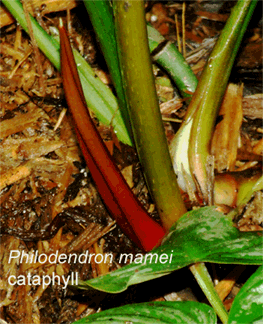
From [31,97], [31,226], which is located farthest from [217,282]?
[31,97]

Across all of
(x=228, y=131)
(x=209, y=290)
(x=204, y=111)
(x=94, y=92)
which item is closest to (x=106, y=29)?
(x=94, y=92)

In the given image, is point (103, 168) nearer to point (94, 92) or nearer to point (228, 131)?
point (94, 92)

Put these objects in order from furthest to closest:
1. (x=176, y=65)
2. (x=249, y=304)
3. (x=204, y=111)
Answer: (x=176, y=65), (x=204, y=111), (x=249, y=304)

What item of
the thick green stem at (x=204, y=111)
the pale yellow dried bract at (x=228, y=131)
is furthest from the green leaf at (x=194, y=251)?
the pale yellow dried bract at (x=228, y=131)

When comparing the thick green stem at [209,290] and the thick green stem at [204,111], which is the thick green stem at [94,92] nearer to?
the thick green stem at [204,111]

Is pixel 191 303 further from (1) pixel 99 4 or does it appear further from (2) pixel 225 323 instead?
(1) pixel 99 4

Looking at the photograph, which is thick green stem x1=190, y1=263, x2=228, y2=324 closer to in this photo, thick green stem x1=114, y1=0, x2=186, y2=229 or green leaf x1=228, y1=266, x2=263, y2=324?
green leaf x1=228, y1=266, x2=263, y2=324
